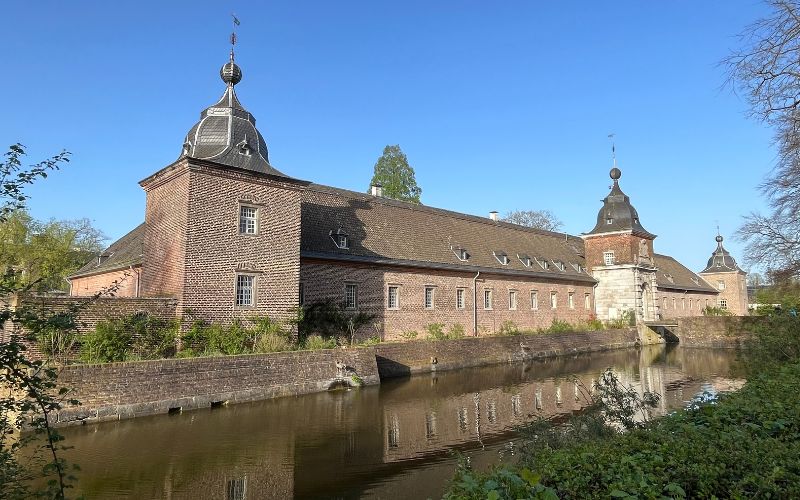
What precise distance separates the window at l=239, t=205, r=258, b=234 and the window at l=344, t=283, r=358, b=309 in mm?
5248

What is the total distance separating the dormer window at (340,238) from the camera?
21.4m

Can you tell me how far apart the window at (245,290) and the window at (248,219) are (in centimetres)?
148

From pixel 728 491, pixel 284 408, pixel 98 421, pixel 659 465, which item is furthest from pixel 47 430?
pixel 284 408

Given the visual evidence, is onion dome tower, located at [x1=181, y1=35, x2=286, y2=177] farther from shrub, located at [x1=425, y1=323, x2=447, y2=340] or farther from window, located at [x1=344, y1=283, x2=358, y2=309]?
shrub, located at [x1=425, y1=323, x2=447, y2=340]

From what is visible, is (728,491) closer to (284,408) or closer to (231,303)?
(284,408)

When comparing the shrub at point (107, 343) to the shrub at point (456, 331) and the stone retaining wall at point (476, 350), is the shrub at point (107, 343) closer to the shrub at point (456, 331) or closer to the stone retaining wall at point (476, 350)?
the stone retaining wall at point (476, 350)

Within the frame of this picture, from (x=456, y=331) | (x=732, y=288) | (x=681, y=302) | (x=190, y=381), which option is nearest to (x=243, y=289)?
(x=190, y=381)

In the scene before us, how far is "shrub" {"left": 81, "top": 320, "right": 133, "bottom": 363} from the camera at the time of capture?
1247 cm

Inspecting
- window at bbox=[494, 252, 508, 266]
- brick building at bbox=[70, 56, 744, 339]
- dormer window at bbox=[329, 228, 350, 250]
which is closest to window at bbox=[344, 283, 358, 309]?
brick building at bbox=[70, 56, 744, 339]

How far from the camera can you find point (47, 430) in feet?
12.5

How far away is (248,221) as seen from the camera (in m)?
16.9

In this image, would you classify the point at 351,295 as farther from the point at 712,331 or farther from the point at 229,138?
the point at 712,331

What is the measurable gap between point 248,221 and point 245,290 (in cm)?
225

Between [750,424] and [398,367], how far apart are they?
13858 mm
